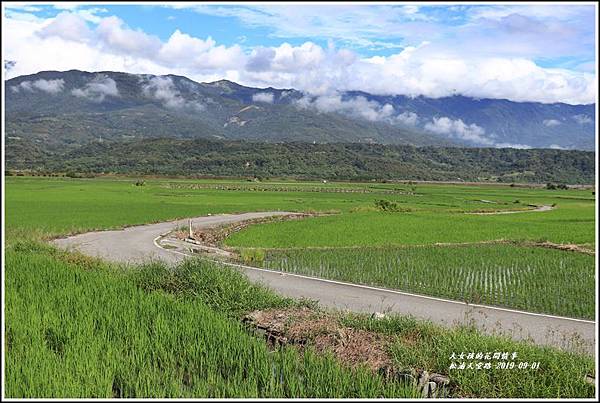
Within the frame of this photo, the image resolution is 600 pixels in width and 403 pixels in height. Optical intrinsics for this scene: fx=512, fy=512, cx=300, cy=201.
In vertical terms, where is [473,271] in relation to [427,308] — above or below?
below

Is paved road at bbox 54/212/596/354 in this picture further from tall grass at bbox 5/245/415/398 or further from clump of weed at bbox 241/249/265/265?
tall grass at bbox 5/245/415/398

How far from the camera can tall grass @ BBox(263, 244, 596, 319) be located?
43.7 feet

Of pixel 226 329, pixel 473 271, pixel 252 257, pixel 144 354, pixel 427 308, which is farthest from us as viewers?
pixel 252 257

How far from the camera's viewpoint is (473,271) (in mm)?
17250

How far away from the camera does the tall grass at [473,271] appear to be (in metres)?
13.3

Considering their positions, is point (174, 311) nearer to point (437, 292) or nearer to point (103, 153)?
point (437, 292)

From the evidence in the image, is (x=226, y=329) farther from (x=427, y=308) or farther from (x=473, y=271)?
(x=473, y=271)

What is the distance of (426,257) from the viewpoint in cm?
2028

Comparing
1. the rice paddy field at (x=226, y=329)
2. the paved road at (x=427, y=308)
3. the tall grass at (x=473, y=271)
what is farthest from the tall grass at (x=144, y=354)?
the tall grass at (x=473, y=271)

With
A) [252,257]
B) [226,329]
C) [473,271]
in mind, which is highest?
[226,329]

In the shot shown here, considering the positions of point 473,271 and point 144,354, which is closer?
point 144,354

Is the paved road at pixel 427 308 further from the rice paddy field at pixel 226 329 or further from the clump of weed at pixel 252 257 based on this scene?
the clump of weed at pixel 252 257

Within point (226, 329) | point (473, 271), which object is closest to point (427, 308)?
point (226, 329)

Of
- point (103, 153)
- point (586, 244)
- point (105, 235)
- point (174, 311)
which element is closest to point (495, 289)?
point (174, 311)
